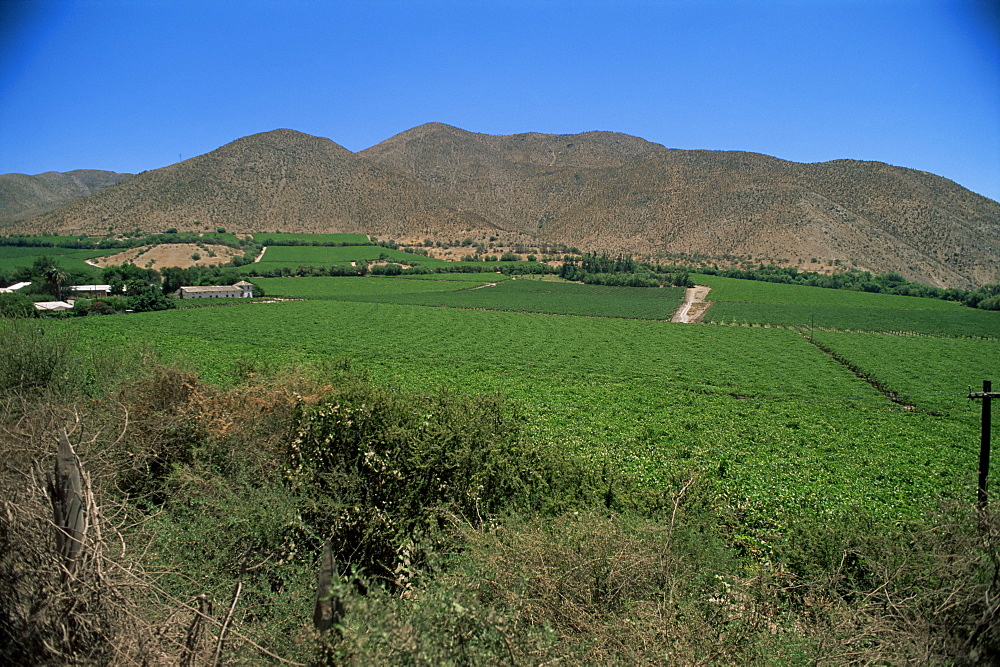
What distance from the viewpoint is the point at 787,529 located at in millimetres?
10664

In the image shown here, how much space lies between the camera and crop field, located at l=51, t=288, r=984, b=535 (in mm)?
14367

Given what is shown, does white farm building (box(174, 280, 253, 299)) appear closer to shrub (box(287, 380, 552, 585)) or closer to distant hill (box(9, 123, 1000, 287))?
distant hill (box(9, 123, 1000, 287))

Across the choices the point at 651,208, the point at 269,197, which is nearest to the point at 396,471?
the point at 269,197

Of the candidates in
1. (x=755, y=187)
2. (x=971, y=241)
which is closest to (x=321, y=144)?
(x=755, y=187)

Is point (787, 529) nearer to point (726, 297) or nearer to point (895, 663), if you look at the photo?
point (895, 663)

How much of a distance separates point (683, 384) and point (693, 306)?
149 feet

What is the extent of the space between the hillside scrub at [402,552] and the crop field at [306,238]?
113 m

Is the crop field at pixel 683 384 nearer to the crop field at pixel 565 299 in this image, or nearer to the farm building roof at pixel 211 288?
the crop field at pixel 565 299

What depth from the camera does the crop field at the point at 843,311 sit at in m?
52.2

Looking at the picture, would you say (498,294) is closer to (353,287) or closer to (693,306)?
(353,287)

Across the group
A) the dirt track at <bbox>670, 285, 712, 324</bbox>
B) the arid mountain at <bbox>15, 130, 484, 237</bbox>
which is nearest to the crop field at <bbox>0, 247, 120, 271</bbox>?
the arid mountain at <bbox>15, 130, 484, 237</bbox>

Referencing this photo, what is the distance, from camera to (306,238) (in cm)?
12300

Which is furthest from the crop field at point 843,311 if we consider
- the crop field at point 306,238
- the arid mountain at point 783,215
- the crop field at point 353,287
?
the crop field at point 306,238

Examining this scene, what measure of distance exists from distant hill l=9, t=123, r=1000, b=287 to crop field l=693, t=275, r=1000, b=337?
1374 inches
